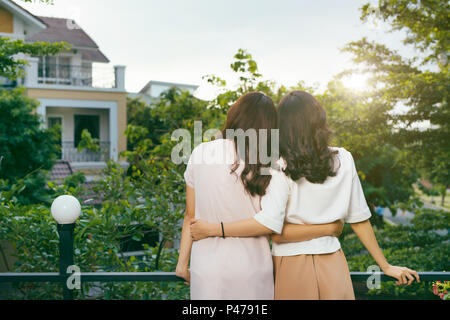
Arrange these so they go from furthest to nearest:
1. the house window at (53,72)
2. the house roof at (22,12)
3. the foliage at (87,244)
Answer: the house window at (53,72) < the house roof at (22,12) < the foliage at (87,244)

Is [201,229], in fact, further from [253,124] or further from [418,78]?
[418,78]

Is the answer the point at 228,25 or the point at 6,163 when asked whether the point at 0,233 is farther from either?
the point at 6,163

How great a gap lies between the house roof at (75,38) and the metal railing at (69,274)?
18.0m

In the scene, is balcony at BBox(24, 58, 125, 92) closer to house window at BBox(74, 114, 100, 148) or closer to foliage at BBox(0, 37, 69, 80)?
house window at BBox(74, 114, 100, 148)

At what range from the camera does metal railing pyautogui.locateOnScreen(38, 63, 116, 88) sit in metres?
17.1

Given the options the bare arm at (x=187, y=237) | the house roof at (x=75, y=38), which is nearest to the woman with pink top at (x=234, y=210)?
the bare arm at (x=187, y=237)

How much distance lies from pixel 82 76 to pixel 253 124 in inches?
681

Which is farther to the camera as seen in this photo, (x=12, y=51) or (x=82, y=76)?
(x=82, y=76)

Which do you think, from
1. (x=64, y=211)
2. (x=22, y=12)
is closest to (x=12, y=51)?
(x=64, y=211)

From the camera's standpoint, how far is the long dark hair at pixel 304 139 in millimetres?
1677

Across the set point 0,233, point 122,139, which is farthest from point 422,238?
point 122,139

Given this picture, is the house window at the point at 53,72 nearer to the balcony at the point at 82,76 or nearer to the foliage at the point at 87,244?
the balcony at the point at 82,76

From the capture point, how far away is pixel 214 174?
1714 millimetres

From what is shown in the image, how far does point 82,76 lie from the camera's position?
17.6 m
